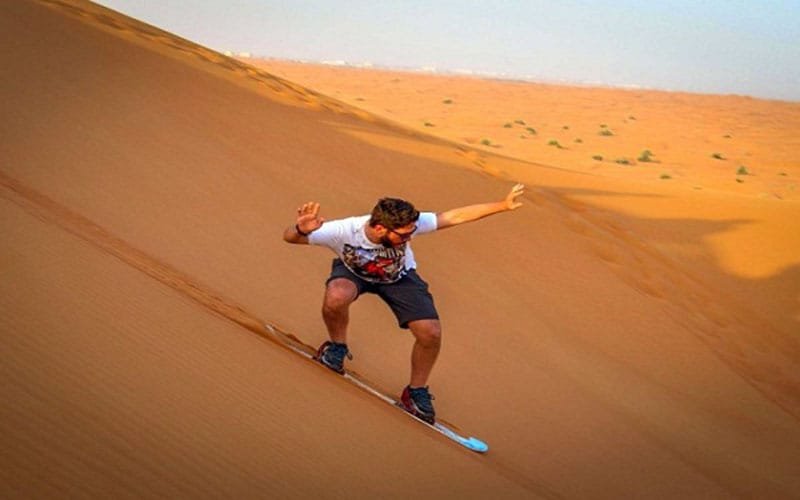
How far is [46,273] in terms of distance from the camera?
474 cm

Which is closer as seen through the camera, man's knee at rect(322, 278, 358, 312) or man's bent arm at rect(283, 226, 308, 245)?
man's bent arm at rect(283, 226, 308, 245)

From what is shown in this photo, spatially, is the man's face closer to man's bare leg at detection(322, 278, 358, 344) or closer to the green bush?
man's bare leg at detection(322, 278, 358, 344)

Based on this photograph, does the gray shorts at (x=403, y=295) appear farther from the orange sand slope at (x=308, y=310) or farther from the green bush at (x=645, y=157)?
the green bush at (x=645, y=157)

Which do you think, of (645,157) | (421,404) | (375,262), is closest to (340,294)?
(375,262)

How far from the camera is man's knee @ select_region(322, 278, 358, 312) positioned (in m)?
4.77

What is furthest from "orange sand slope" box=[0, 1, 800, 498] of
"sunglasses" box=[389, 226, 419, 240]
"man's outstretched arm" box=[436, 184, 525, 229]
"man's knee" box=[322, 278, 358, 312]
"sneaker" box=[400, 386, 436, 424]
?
"man's outstretched arm" box=[436, 184, 525, 229]

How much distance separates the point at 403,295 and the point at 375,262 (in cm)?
25

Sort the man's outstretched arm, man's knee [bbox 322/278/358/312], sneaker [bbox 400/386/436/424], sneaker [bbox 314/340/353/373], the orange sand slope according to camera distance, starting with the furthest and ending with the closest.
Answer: sneaker [bbox 314/340/353/373]
sneaker [bbox 400/386/436/424]
man's knee [bbox 322/278/358/312]
the man's outstretched arm
the orange sand slope

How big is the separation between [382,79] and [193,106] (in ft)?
164

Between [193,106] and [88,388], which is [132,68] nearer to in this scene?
[193,106]

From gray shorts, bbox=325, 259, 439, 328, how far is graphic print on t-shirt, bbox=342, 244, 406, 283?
4cm

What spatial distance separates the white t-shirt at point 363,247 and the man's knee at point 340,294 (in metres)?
0.09

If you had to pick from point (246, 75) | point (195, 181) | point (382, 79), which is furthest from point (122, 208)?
point (382, 79)

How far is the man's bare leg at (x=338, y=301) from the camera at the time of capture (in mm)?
4777
